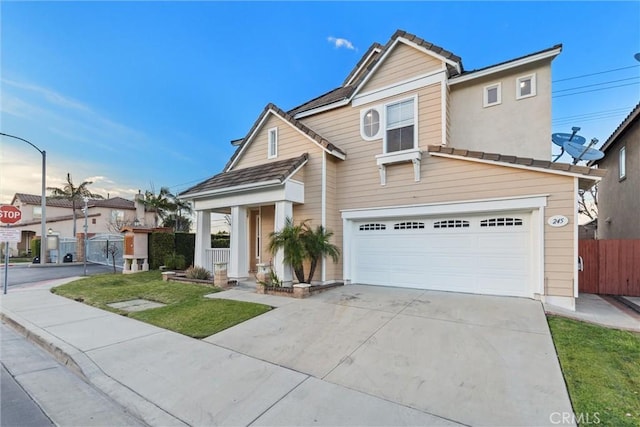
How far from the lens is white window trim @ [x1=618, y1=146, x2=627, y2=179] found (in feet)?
37.3

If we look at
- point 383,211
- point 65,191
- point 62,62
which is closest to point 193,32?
point 62,62

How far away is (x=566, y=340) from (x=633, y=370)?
96 centimetres

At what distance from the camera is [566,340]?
461 centimetres

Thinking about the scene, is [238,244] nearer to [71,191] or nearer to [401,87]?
[401,87]

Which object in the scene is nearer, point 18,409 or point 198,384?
point 18,409

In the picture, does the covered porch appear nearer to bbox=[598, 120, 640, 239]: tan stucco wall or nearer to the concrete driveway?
the concrete driveway

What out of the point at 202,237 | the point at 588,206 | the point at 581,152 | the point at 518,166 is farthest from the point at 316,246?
the point at 588,206

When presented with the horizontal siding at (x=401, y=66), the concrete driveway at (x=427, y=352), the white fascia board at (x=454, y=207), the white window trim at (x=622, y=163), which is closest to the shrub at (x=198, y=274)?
the concrete driveway at (x=427, y=352)

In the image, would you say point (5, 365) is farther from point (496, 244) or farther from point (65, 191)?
point (65, 191)

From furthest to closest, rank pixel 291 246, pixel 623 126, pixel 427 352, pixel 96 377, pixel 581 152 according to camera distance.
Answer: pixel 623 126 → pixel 581 152 → pixel 291 246 → pixel 427 352 → pixel 96 377

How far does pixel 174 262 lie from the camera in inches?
560

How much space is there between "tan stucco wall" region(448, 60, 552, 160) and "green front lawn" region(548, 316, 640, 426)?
16.7ft

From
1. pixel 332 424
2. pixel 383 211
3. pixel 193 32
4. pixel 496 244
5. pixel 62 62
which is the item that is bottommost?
pixel 332 424

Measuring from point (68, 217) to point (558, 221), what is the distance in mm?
40438
